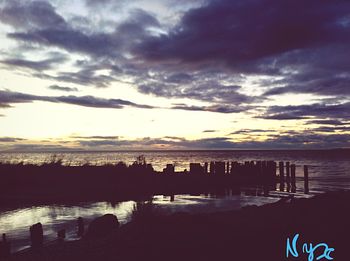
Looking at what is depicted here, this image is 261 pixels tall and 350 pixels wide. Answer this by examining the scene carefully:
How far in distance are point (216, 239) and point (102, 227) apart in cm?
688

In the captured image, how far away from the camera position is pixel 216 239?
11688 millimetres

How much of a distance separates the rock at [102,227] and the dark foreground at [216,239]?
6.54 feet

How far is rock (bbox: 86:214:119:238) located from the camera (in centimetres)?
Answer: 1592

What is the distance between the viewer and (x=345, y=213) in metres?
14.1

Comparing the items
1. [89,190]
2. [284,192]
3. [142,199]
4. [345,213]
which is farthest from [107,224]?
[284,192]

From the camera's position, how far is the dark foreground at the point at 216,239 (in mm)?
10664

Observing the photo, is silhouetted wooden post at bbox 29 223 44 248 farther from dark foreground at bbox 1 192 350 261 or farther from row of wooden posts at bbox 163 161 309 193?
row of wooden posts at bbox 163 161 309 193

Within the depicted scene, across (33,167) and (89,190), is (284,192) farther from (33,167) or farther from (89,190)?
(33,167)

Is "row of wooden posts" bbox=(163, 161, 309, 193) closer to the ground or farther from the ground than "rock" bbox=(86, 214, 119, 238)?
farther from the ground

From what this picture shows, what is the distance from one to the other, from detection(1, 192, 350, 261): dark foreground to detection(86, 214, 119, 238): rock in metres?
1.99
